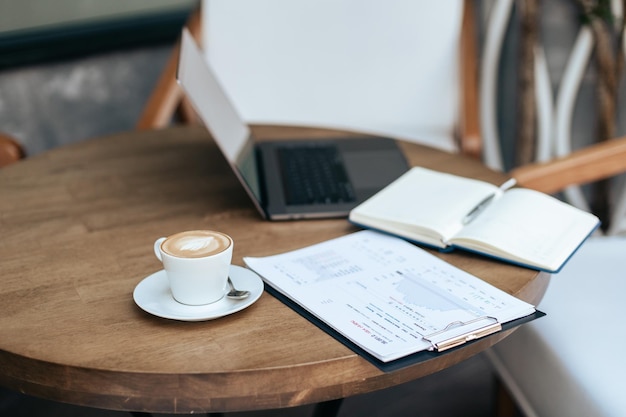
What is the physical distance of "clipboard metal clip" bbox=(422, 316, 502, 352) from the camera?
0.73 m

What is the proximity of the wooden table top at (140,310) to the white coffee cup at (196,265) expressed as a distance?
0.10 ft

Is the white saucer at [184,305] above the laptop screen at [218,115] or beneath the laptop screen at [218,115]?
beneath

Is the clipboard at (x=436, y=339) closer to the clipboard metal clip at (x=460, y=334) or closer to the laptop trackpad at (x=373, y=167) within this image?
the clipboard metal clip at (x=460, y=334)

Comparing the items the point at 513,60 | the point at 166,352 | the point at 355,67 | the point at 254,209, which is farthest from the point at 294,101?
the point at 166,352

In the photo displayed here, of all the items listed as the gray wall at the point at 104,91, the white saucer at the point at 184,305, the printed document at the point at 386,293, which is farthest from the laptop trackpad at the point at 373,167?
the gray wall at the point at 104,91

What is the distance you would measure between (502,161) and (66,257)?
1.59 meters

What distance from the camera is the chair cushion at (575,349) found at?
926 mm

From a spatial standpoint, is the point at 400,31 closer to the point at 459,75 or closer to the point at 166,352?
the point at 459,75

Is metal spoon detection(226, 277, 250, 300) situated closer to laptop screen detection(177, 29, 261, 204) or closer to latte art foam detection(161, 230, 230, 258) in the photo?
latte art foam detection(161, 230, 230, 258)

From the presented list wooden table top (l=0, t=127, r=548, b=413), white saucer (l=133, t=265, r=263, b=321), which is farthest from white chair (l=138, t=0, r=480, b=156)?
white saucer (l=133, t=265, r=263, b=321)

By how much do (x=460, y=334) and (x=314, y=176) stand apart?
52 cm

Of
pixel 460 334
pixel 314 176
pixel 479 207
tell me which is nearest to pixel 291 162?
pixel 314 176

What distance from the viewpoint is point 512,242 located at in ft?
3.08

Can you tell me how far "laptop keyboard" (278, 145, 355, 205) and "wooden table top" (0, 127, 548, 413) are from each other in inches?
2.4
